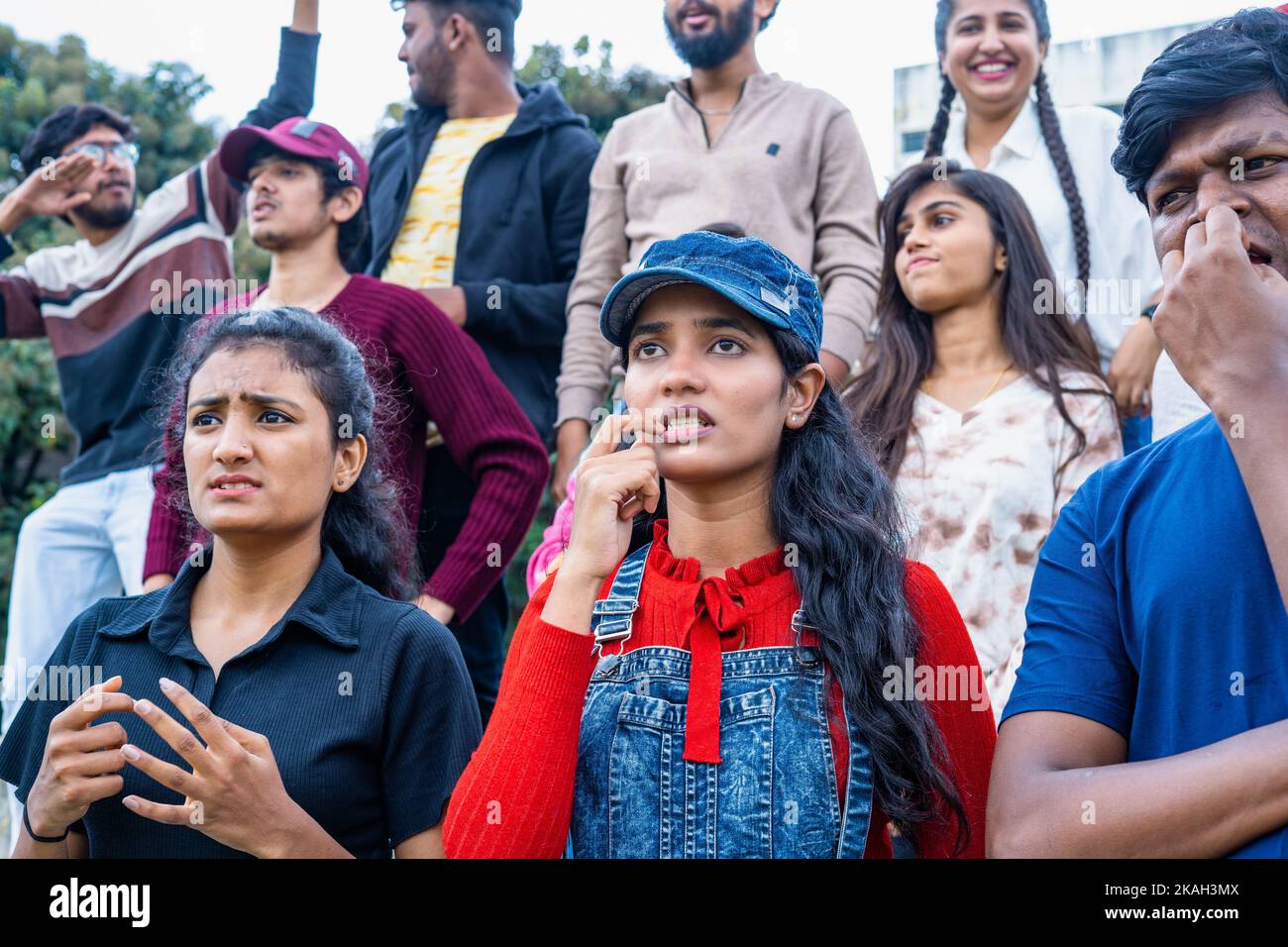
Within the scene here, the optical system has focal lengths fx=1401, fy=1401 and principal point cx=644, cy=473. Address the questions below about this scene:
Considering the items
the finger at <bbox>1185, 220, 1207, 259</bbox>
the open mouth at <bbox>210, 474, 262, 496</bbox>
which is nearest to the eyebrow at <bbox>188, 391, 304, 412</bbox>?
the open mouth at <bbox>210, 474, 262, 496</bbox>

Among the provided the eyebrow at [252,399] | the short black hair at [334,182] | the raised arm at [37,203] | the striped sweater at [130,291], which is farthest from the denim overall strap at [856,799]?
the raised arm at [37,203]

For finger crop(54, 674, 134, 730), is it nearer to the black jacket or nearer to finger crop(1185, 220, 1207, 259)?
finger crop(1185, 220, 1207, 259)

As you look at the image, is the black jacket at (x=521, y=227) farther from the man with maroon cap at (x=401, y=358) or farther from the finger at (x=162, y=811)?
the finger at (x=162, y=811)

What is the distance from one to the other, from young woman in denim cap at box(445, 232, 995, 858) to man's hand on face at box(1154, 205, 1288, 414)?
76 centimetres

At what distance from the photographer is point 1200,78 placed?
244 cm

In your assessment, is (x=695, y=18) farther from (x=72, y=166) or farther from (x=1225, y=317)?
(x=1225, y=317)

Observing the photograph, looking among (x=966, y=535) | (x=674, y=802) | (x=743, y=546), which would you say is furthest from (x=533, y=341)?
(x=674, y=802)

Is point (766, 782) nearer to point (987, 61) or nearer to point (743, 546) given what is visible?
point (743, 546)

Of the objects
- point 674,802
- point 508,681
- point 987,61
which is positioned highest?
point 987,61

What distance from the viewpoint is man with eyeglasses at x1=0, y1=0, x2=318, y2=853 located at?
196 inches
